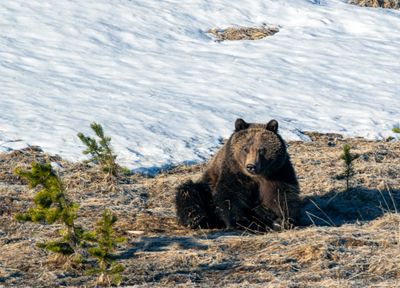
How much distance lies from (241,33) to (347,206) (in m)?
11.9

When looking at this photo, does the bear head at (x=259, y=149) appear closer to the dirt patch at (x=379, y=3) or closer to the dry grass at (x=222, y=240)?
the dry grass at (x=222, y=240)

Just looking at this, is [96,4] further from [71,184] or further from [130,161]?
[71,184]

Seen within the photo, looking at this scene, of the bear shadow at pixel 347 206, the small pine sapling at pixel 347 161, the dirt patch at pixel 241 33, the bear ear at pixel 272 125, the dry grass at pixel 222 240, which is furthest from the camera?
the dirt patch at pixel 241 33

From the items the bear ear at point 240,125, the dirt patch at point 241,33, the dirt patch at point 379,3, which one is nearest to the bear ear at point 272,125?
the bear ear at point 240,125

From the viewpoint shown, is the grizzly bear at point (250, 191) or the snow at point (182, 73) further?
the snow at point (182, 73)

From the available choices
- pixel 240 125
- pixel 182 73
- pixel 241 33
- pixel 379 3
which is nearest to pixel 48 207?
pixel 240 125

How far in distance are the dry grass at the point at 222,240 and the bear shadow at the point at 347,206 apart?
12 millimetres

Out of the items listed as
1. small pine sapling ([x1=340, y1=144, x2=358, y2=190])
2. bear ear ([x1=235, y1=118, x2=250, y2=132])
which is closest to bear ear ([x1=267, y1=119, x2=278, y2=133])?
bear ear ([x1=235, y1=118, x2=250, y2=132])

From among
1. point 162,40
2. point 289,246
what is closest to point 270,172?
point 289,246

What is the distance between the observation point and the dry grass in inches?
242

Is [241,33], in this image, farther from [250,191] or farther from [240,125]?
[250,191]

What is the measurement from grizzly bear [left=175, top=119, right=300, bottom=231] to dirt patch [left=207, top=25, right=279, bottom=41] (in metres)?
12.0

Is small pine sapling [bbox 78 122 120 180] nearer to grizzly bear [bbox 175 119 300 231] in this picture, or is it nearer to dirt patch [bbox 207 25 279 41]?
grizzly bear [bbox 175 119 300 231]

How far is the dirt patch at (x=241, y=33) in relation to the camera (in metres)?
20.4
